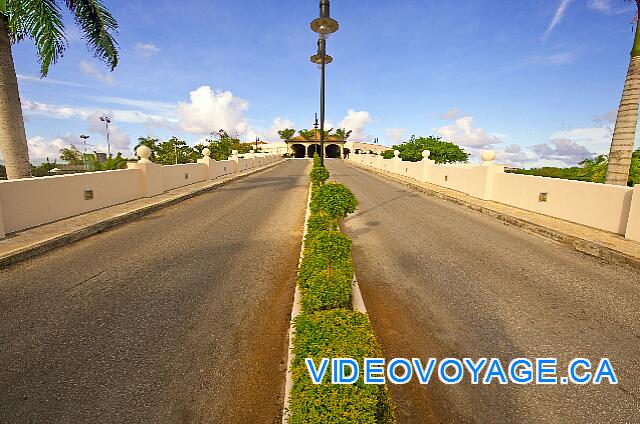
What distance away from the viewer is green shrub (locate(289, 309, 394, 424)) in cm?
145

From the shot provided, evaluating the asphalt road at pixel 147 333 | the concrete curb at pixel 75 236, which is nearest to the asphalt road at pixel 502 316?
the asphalt road at pixel 147 333

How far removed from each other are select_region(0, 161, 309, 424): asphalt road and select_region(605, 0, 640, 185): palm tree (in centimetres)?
1110

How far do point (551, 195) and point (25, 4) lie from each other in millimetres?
15697

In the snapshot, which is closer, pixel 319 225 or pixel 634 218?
pixel 319 225

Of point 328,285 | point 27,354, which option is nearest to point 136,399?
point 27,354

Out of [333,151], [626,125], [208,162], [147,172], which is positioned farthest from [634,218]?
[333,151]

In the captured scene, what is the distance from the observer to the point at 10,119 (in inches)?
331

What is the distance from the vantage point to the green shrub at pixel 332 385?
4.76 ft

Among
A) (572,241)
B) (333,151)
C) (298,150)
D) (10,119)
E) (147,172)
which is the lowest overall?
(572,241)

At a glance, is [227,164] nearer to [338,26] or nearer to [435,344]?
[338,26]

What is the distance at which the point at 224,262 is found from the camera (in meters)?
5.41

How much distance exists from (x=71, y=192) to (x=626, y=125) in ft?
56.0

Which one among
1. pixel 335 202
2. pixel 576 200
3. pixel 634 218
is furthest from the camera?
pixel 576 200

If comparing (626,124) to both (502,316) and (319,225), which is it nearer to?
(502,316)
